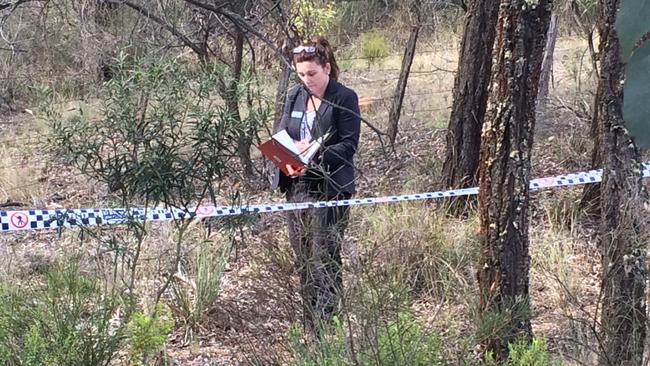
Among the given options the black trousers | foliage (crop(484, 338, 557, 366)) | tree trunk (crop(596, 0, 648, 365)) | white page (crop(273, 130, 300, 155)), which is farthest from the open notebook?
foliage (crop(484, 338, 557, 366))

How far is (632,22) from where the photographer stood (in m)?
0.79

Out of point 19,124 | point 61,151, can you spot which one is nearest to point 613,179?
point 61,151

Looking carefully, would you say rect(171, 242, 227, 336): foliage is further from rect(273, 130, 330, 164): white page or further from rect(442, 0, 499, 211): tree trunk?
rect(442, 0, 499, 211): tree trunk

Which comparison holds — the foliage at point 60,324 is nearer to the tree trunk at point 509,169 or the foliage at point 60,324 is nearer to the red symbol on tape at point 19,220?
the red symbol on tape at point 19,220

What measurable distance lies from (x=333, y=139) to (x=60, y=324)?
1.65m

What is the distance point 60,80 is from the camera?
1225cm

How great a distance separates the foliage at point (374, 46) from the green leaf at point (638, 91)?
47.8 ft

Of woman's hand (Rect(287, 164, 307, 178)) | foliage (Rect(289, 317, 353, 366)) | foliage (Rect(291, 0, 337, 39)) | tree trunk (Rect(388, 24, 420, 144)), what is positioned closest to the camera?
foliage (Rect(289, 317, 353, 366))

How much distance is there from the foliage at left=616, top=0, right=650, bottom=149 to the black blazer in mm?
3405

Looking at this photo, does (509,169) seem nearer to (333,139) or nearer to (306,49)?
(333,139)

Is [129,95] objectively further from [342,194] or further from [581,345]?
[581,345]

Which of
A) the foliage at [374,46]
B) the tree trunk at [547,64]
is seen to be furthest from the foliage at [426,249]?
the foliage at [374,46]

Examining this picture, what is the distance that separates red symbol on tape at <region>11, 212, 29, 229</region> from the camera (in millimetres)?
5236

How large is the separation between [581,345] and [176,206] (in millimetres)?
1696
